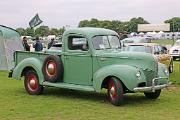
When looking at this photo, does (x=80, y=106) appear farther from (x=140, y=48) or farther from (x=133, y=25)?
(x=133, y=25)

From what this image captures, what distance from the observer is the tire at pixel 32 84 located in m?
13.3

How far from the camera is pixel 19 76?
13.7 metres

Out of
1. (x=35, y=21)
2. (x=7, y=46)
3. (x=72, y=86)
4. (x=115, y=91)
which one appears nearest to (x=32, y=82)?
(x=72, y=86)

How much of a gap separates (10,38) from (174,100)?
12051 mm

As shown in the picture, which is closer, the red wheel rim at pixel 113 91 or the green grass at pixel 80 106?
the green grass at pixel 80 106

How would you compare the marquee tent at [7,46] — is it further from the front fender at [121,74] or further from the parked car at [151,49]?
the front fender at [121,74]

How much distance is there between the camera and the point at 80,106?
11164mm

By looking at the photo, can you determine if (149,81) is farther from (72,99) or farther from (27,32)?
(27,32)

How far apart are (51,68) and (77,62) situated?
791mm

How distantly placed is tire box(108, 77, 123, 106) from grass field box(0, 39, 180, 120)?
0.15 meters

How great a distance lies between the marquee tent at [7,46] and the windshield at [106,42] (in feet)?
32.4

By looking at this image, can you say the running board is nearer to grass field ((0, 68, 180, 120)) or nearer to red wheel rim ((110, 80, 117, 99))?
grass field ((0, 68, 180, 120))

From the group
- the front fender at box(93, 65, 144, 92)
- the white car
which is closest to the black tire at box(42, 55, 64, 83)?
the front fender at box(93, 65, 144, 92)

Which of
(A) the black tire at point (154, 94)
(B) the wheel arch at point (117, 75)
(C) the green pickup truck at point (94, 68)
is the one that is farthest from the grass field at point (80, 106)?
(B) the wheel arch at point (117, 75)
